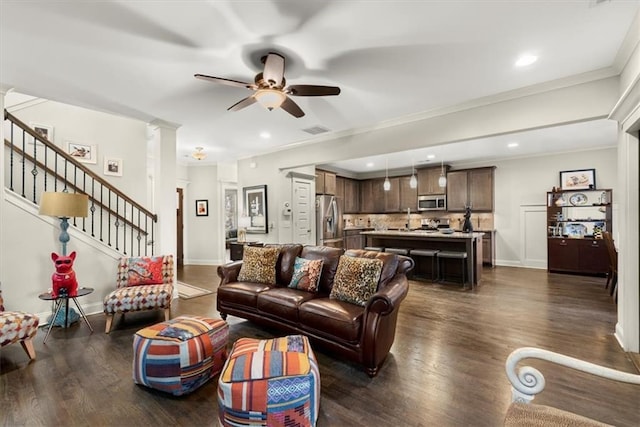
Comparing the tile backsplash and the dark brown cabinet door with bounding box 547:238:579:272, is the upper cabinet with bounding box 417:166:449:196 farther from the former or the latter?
the dark brown cabinet door with bounding box 547:238:579:272

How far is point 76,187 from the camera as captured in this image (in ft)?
12.5

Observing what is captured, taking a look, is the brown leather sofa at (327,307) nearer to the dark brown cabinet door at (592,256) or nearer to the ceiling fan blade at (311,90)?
the ceiling fan blade at (311,90)

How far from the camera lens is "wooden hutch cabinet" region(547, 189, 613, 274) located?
560 centimetres

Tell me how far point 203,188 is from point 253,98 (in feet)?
17.8

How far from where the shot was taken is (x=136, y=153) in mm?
4617

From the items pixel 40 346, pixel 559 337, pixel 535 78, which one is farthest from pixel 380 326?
pixel 40 346

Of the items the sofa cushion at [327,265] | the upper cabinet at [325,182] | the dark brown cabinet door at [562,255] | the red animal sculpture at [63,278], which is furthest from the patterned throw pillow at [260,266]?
the dark brown cabinet door at [562,255]

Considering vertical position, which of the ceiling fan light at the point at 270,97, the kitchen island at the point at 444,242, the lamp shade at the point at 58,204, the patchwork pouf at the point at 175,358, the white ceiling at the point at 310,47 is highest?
the white ceiling at the point at 310,47

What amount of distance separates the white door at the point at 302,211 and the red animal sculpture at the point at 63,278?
3722mm

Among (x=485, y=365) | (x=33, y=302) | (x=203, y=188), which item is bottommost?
(x=485, y=365)

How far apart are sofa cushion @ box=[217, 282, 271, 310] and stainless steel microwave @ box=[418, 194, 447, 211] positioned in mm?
5585

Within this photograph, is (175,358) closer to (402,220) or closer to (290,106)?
(290,106)

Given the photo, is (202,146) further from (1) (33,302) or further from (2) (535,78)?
(2) (535,78)

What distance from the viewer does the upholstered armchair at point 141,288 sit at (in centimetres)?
312
